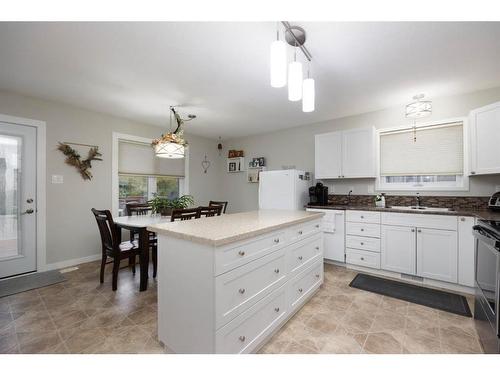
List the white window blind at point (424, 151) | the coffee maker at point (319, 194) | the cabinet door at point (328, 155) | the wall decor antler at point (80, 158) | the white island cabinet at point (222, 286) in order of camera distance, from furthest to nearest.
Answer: the coffee maker at point (319, 194), the cabinet door at point (328, 155), the wall decor antler at point (80, 158), the white window blind at point (424, 151), the white island cabinet at point (222, 286)

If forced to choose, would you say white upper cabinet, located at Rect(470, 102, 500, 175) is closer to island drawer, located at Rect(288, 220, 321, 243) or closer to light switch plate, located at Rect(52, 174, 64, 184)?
island drawer, located at Rect(288, 220, 321, 243)

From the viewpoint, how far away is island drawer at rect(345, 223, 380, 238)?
2936 mm

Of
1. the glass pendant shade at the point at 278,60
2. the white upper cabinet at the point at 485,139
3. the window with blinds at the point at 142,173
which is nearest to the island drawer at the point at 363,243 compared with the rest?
the white upper cabinet at the point at 485,139

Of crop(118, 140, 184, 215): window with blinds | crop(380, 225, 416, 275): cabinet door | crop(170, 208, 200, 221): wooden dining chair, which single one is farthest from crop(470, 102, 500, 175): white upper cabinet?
crop(118, 140, 184, 215): window with blinds

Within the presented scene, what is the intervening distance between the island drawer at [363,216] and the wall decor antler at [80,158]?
397cm

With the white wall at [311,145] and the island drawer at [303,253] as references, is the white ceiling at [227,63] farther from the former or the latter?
the island drawer at [303,253]

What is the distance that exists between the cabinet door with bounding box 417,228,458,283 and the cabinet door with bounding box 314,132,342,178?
141cm

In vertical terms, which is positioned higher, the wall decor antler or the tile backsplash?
the wall decor antler

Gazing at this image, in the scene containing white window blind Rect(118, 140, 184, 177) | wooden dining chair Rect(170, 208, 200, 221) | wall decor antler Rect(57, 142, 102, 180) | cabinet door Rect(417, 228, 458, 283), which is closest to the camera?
wooden dining chair Rect(170, 208, 200, 221)

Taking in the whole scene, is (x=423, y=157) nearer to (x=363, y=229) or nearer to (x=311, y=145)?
(x=363, y=229)

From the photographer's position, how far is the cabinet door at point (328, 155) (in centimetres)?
357
